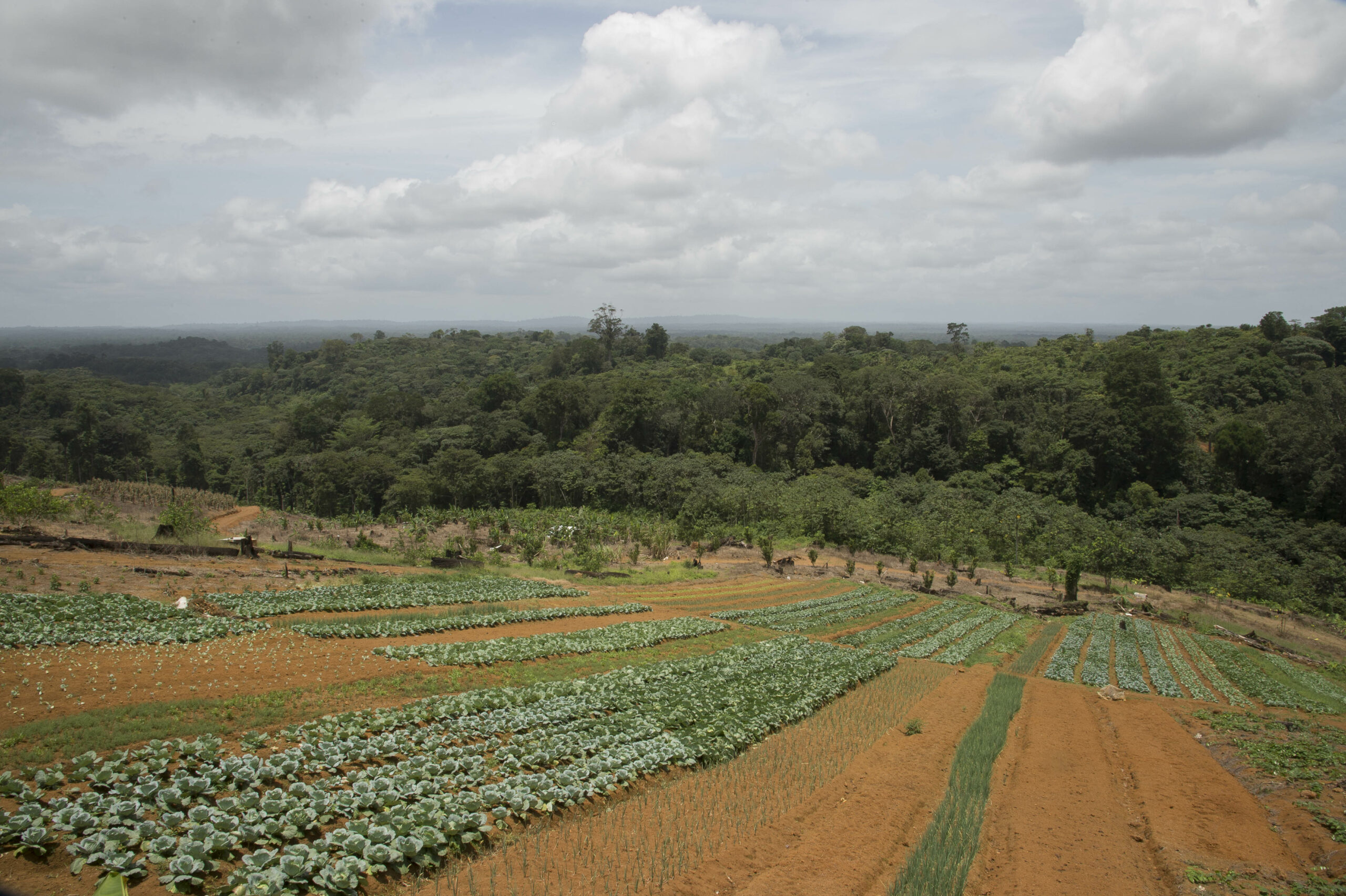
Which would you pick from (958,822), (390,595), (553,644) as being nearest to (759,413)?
(390,595)

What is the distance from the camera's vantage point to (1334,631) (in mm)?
28734

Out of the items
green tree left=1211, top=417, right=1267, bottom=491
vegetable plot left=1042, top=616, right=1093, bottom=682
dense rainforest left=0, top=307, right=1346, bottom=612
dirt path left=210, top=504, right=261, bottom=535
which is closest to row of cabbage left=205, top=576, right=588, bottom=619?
dirt path left=210, top=504, right=261, bottom=535

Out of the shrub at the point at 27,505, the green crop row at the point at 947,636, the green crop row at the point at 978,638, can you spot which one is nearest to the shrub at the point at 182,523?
the shrub at the point at 27,505

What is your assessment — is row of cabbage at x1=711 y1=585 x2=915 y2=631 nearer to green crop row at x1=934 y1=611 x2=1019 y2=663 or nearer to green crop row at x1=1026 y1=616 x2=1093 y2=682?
green crop row at x1=934 y1=611 x2=1019 y2=663

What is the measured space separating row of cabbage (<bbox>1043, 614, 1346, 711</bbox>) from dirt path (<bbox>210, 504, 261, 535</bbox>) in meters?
35.1

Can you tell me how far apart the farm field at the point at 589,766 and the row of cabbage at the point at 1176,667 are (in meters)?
0.32

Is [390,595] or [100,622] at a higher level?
[100,622]

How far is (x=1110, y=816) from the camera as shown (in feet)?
32.8

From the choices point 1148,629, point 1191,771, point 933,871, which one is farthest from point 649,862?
point 1148,629

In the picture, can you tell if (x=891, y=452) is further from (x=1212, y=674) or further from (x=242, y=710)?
(x=242, y=710)

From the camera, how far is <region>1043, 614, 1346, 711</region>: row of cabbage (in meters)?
18.6

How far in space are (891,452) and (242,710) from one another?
53.5m

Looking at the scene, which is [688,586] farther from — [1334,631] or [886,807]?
[1334,631]

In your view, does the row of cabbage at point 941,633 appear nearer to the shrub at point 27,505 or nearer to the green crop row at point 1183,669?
the green crop row at point 1183,669
